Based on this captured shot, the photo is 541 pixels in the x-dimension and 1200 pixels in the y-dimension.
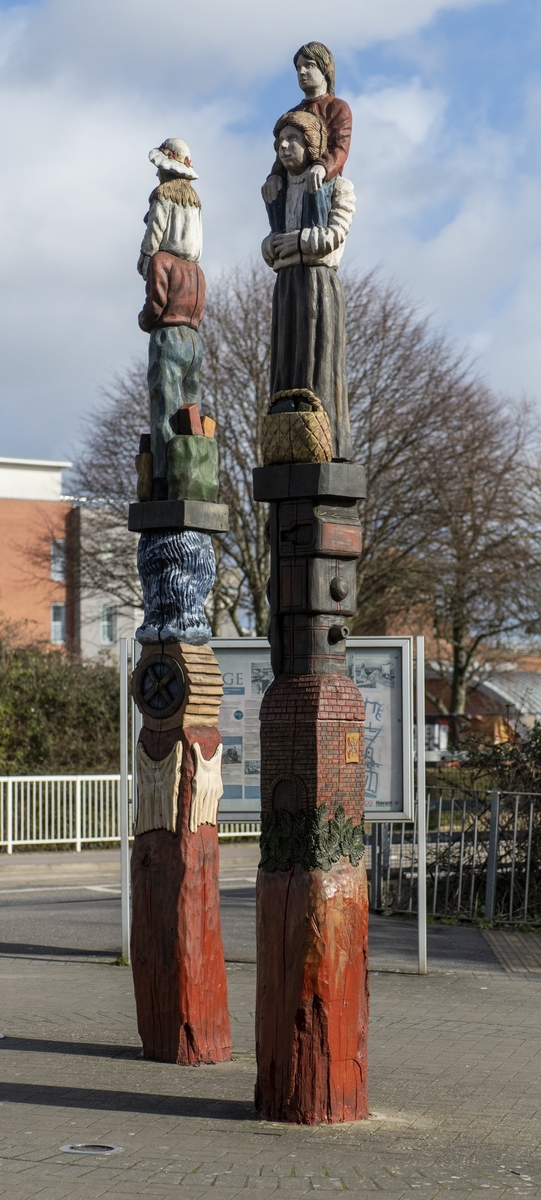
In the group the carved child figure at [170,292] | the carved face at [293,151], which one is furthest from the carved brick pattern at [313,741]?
the carved face at [293,151]

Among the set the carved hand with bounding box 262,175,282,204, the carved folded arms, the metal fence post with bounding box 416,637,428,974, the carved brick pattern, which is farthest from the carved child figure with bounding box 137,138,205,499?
the metal fence post with bounding box 416,637,428,974

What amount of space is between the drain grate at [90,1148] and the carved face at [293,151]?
492cm

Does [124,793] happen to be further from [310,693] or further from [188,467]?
[310,693]

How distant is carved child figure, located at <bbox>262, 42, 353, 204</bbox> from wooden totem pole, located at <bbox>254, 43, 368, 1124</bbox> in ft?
0.04

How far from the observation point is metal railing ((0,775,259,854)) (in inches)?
868

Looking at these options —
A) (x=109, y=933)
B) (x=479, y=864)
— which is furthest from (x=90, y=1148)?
(x=479, y=864)

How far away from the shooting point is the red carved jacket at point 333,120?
24.7 ft

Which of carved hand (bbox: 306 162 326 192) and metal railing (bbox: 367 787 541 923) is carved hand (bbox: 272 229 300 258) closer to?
carved hand (bbox: 306 162 326 192)

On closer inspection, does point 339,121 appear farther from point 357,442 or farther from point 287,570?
point 357,442

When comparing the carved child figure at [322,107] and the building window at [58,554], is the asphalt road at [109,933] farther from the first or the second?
the building window at [58,554]

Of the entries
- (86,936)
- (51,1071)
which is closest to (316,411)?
(51,1071)

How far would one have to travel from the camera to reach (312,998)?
260 inches

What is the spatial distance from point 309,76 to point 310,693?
3262 millimetres

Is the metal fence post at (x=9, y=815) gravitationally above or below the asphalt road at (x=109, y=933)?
above
